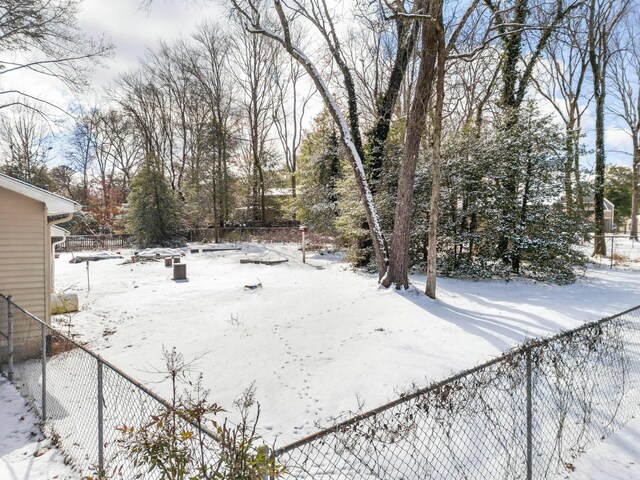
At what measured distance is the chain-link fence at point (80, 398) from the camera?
9.32ft

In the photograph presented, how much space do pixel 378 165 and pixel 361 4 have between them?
5.39m

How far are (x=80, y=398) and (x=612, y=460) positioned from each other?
5.67m

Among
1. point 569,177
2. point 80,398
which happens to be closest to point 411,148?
point 569,177

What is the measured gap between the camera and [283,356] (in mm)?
5621

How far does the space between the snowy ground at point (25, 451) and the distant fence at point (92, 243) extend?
23.4 meters

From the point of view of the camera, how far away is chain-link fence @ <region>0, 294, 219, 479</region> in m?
2.84

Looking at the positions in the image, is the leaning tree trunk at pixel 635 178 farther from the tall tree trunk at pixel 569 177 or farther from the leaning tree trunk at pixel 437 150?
the leaning tree trunk at pixel 437 150

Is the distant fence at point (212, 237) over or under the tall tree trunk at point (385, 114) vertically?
under

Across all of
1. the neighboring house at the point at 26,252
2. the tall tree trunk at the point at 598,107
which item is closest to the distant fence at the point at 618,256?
the tall tree trunk at the point at 598,107

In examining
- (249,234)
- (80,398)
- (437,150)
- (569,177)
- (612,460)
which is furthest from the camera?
(249,234)

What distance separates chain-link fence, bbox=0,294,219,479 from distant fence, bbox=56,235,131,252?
2108 cm

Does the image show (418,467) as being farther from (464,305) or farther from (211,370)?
(464,305)

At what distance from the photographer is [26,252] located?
6434mm

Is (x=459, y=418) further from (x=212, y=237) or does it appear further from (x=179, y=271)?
(x=212, y=237)
